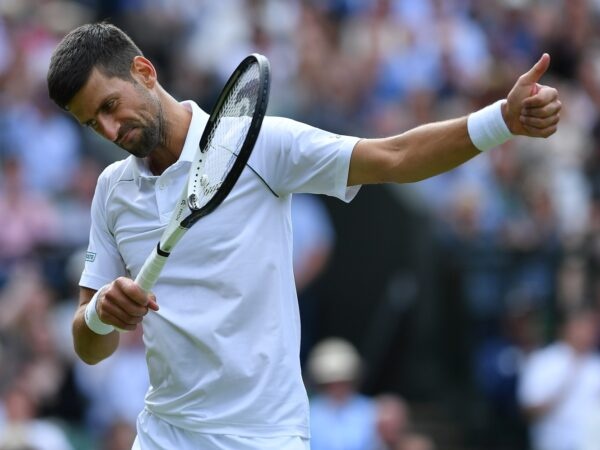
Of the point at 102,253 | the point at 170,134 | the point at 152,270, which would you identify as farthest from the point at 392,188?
the point at 152,270

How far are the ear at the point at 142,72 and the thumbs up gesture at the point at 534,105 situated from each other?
3.69 feet

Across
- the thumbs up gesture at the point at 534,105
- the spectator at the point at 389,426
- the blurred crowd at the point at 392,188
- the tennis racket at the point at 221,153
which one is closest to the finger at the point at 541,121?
the thumbs up gesture at the point at 534,105

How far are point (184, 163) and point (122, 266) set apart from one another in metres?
0.47

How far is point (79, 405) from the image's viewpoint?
31.2 feet

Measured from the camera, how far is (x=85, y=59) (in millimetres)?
4129

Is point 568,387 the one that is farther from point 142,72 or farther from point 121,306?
point 121,306

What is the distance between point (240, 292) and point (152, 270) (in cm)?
34

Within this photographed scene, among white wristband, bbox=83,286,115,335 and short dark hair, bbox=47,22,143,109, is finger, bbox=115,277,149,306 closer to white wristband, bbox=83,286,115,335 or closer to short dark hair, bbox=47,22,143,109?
white wristband, bbox=83,286,115,335

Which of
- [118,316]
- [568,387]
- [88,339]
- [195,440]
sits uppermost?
[118,316]

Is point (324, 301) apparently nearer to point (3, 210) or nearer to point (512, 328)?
point (512, 328)

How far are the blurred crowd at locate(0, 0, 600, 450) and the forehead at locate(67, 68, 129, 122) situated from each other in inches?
176

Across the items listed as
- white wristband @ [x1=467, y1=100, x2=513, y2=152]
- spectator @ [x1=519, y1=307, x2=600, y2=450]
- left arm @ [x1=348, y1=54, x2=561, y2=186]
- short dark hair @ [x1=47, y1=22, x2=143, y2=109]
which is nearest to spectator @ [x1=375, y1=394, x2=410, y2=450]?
spectator @ [x1=519, y1=307, x2=600, y2=450]

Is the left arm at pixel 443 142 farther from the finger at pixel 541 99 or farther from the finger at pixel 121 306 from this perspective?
the finger at pixel 121 306

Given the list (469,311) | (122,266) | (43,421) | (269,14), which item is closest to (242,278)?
(122,266)
